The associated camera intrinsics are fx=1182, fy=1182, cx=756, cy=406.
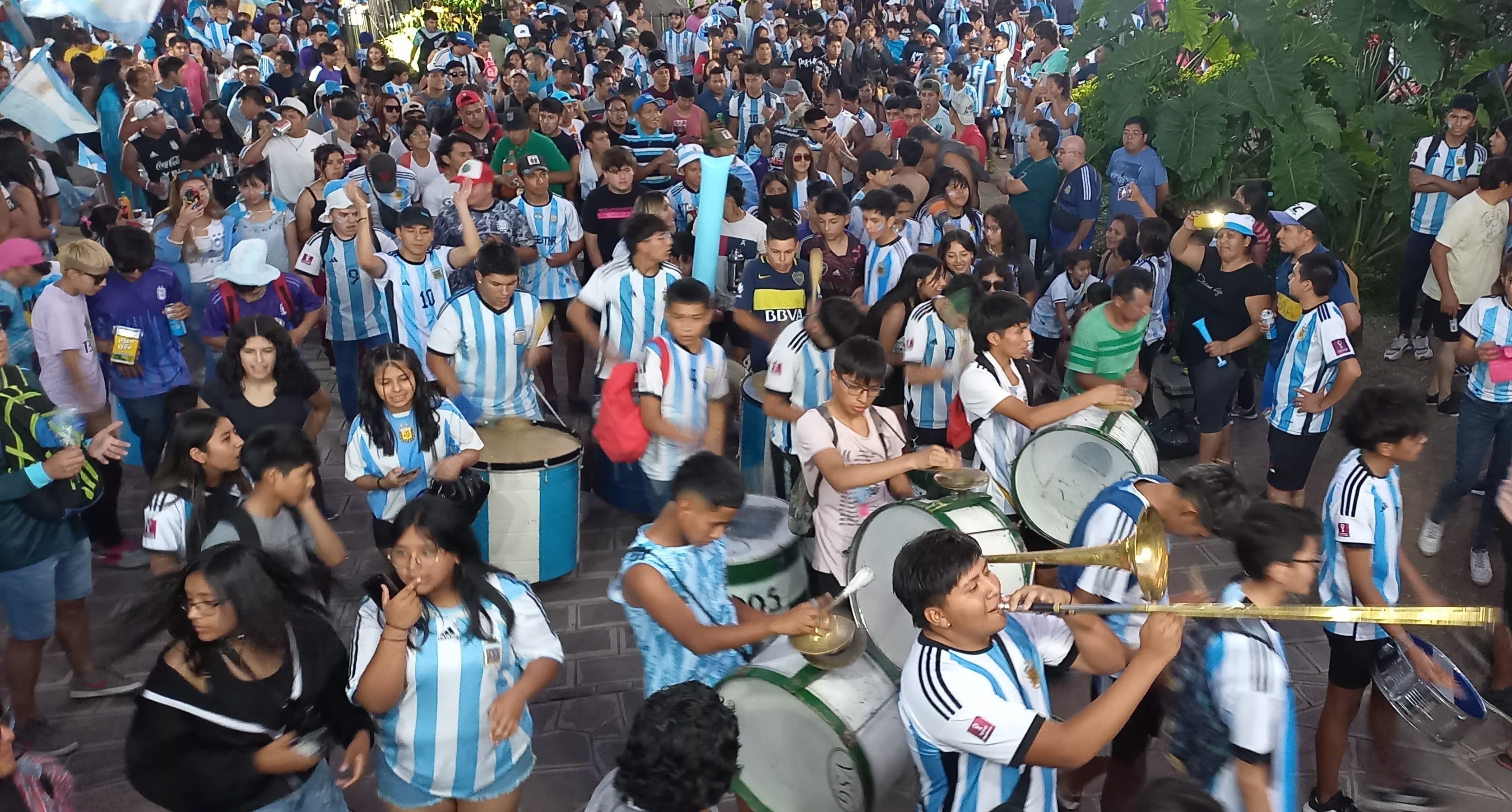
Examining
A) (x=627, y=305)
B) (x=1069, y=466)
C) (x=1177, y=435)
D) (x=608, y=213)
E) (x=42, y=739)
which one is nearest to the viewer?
(x=42, y=739)

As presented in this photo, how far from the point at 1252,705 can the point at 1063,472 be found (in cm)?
207

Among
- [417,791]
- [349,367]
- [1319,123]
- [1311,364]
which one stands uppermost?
[1319,123]

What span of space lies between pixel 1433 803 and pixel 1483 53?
6.97m

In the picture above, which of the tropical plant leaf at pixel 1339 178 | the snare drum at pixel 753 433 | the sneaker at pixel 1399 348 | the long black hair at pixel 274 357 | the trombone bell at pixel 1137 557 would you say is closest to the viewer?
the trombone bell at pixel 1137 557

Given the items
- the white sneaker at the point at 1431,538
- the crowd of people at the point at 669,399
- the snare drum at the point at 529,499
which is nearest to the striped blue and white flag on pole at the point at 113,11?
the crowd of people at the point at 669,399

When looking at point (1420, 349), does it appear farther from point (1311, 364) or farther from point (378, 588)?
point (378, 588)

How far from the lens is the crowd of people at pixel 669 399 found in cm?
296

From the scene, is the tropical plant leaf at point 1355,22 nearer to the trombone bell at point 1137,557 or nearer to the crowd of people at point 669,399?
the crowd of people at point 669,399

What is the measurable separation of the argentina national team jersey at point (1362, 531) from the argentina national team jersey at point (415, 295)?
4508mm

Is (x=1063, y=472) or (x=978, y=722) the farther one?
(x=1063, y=472)

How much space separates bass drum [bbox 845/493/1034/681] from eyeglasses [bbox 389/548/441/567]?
5.15ft

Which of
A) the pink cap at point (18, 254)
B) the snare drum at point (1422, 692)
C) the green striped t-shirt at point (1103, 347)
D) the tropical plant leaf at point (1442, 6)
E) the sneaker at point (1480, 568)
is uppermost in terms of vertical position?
the tropical plant leaf at point (1442, 6)

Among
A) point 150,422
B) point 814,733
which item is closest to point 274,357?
point 150,422

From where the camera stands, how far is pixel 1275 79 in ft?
30.2
